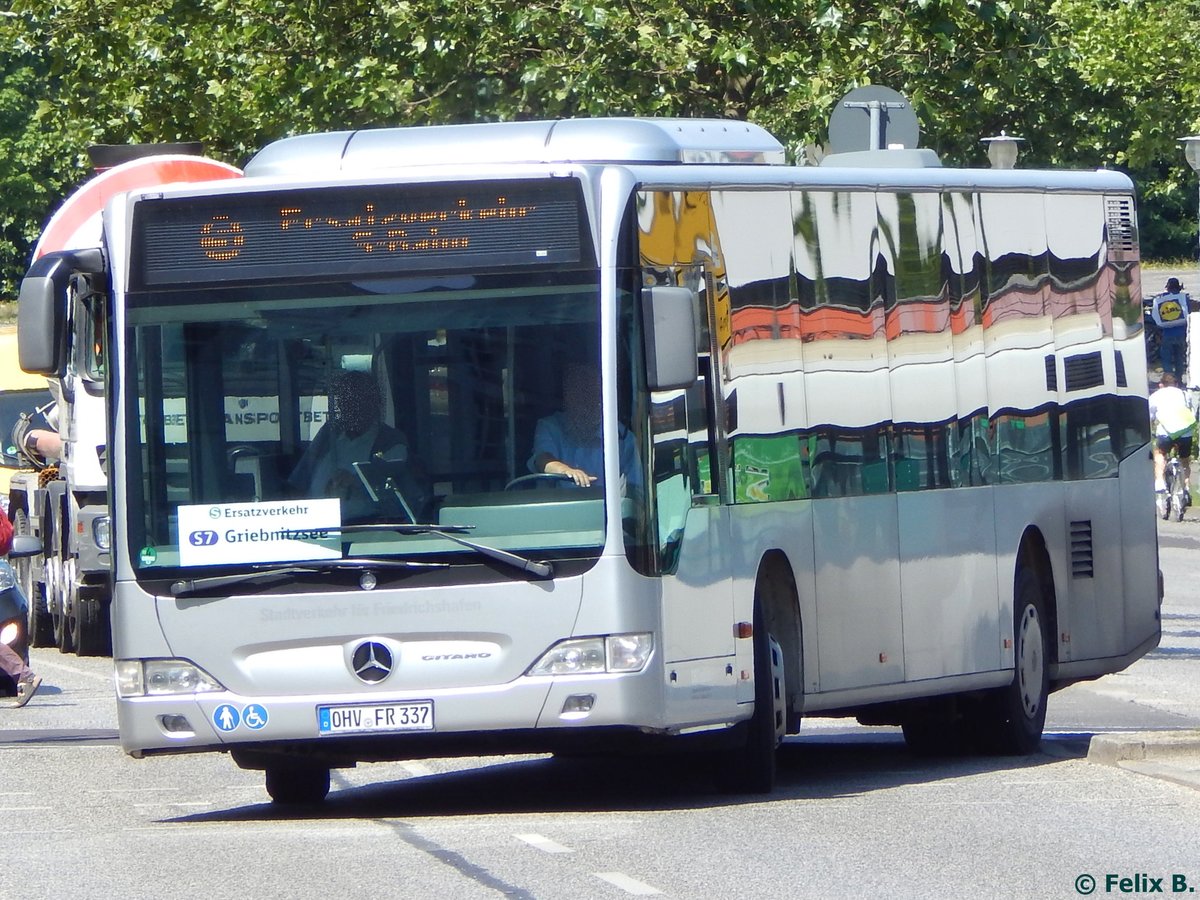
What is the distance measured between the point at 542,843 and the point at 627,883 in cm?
119

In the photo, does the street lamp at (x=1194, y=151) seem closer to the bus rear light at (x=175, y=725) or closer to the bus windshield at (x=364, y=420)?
the bus windshield at (x=364, y=420)

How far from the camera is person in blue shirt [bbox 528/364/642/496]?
10906mm

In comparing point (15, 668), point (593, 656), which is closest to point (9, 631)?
point (15, 668)

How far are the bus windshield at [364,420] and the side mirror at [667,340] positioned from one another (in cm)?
22

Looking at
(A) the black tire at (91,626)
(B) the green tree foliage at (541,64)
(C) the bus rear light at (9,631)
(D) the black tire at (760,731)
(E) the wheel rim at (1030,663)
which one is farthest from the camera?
(A) the black tire at (91,626)

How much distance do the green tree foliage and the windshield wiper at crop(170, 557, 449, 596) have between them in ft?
35.6

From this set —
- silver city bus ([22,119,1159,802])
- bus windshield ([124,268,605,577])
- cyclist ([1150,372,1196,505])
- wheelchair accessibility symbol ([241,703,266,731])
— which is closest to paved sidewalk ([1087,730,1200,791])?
silver city bus ([22,119,1159,802])

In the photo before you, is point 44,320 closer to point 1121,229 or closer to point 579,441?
point 579,441

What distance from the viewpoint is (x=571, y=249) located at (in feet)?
36.2

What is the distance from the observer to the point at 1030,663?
47.8ft

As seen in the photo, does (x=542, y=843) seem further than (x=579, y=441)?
No

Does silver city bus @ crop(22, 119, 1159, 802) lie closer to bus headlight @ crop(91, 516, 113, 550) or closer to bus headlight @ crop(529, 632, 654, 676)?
bus headlight @ crop(529, 632, 654, 676)

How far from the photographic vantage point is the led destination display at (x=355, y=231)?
1109cm

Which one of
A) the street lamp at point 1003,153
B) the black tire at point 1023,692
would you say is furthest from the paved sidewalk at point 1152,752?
the street lamp at point 1003,153
